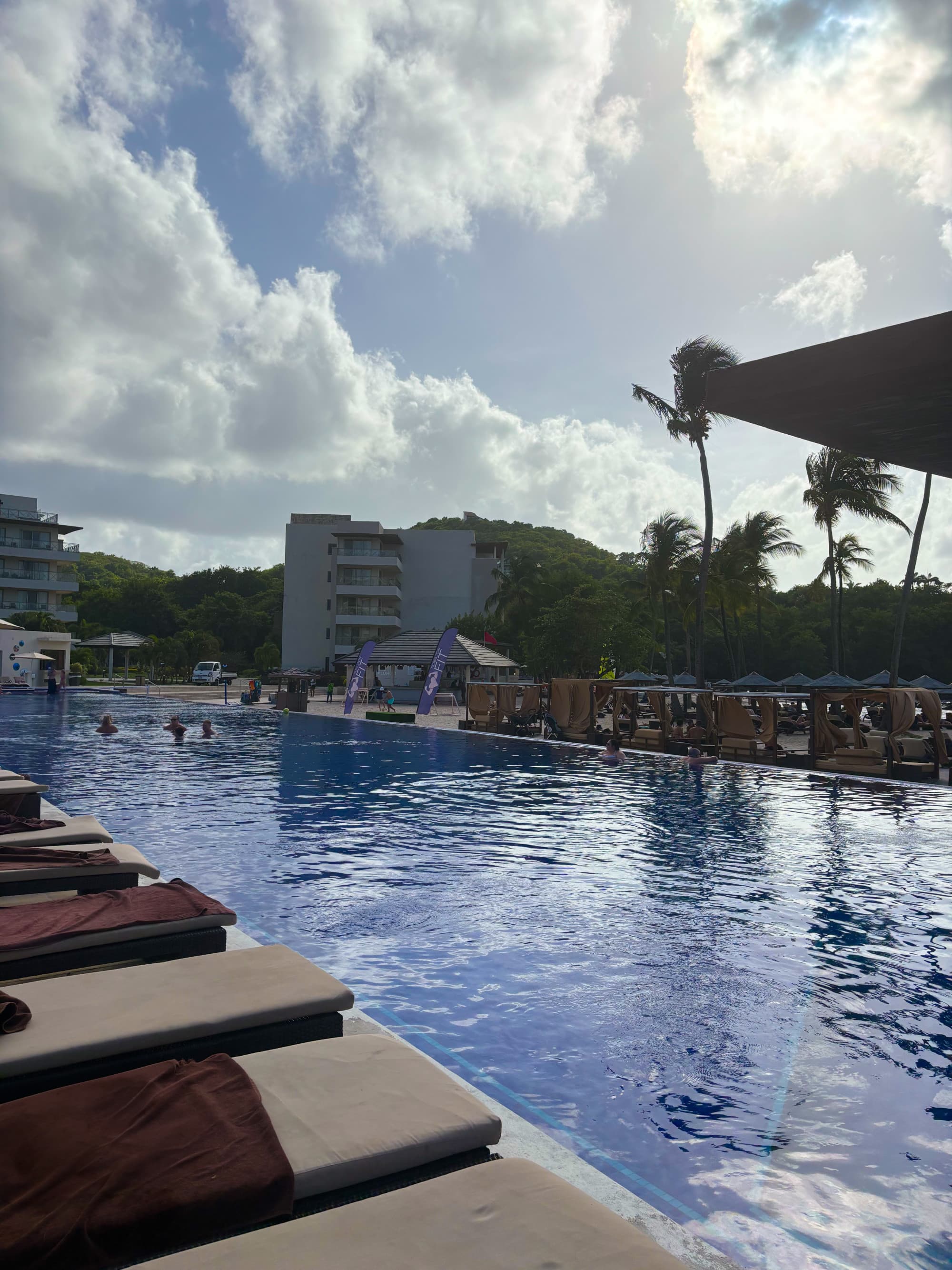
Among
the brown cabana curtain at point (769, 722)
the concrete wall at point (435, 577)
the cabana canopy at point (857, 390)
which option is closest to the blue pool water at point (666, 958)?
the cabana canopy at point (857, 390)

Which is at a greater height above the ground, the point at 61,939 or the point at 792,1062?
the point at 61,939

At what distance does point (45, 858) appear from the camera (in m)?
6.82

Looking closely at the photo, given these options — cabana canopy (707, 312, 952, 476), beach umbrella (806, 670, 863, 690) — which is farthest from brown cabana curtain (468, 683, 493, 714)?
cabana canopy (707, 312, 952, 476)

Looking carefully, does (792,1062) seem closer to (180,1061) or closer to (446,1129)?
(446,1129)

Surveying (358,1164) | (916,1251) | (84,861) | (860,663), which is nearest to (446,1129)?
(358,1164)

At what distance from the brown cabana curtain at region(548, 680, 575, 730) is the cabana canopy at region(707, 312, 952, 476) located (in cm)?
2361

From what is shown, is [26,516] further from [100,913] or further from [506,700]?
[100,913]

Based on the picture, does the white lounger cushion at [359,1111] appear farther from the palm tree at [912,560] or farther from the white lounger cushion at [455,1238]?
the palm tree at [912,560]

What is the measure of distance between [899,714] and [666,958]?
51.9 ft

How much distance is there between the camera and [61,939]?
15.8 ft

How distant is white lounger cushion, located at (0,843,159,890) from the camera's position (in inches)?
253

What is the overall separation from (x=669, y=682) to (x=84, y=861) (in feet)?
117

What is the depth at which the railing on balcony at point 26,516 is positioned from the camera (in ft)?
239

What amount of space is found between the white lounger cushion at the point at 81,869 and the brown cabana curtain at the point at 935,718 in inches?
718
